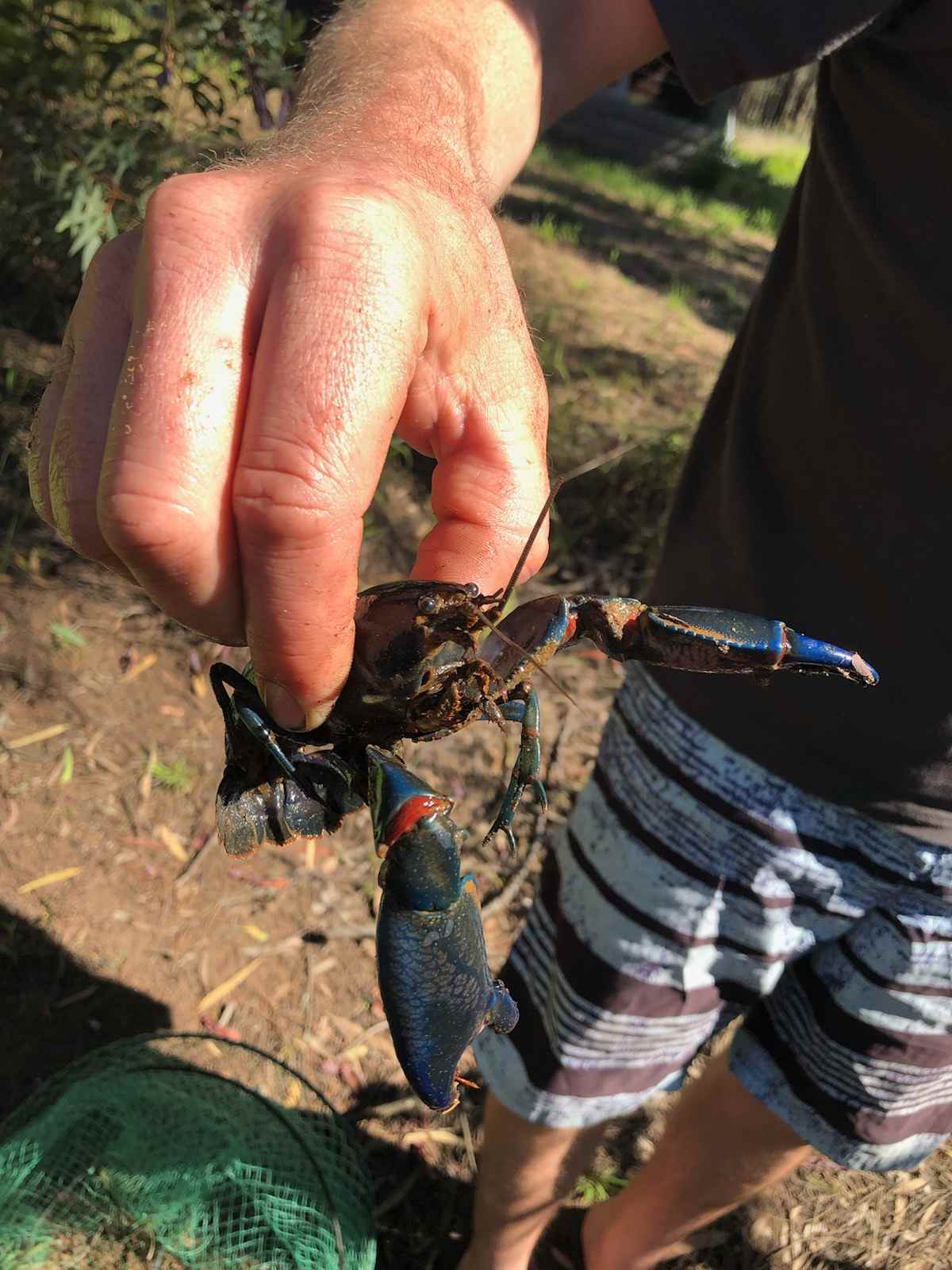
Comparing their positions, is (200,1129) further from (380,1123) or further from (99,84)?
(99,84)

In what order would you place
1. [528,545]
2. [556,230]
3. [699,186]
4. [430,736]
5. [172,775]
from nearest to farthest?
[528,545]
[430,736]
[172,775]
[556,230]
[699,186]

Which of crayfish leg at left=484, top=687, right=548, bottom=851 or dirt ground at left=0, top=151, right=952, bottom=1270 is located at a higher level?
crayfish leg at left=484, top=687, right=548, bottom=851

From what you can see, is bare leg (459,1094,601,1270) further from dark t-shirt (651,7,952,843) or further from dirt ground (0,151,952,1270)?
dark t-shirt (651,7,952,843)


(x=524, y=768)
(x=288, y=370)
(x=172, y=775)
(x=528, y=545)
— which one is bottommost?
(x=172, y=775)

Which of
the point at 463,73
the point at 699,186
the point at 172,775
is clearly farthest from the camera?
the point at 699,186

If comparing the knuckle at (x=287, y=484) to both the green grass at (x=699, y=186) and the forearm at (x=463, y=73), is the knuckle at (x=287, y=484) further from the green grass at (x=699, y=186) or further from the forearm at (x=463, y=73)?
the green grass at (x=699, y=186)

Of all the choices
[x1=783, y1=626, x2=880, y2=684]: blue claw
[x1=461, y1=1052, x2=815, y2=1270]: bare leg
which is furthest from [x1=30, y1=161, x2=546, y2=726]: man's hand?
[x1=461, y1=1052, x2=815, y2=1270]: bare leg

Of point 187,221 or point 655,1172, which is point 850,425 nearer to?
point 187,221

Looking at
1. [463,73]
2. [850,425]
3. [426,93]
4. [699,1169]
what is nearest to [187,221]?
[426,93]
